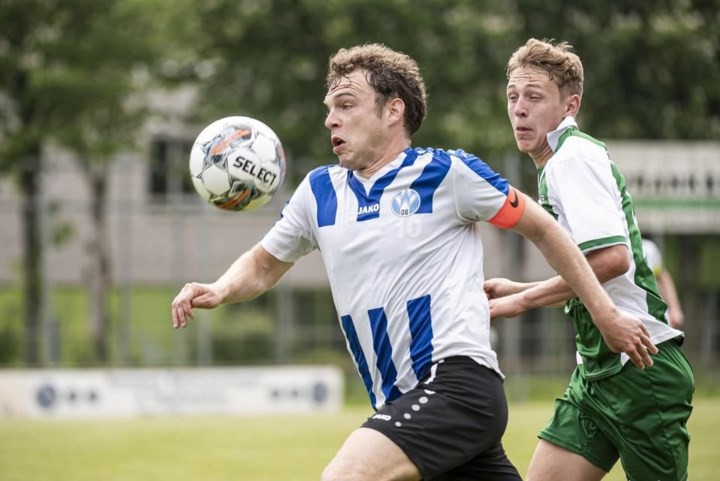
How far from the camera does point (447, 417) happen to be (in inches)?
165

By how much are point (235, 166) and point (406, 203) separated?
108 centimetres

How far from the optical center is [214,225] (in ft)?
100

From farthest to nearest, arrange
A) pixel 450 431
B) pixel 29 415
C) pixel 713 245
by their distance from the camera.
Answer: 1. pixel 713 245
2. pixel 29 415
3. pixel 450 431

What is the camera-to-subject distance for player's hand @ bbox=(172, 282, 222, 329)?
440 centimetres

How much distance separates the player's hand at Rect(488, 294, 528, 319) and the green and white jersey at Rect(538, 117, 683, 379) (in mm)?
290

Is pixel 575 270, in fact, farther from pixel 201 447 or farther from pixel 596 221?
pixel 201 447

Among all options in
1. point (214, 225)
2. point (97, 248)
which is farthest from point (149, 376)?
point (214, 225)

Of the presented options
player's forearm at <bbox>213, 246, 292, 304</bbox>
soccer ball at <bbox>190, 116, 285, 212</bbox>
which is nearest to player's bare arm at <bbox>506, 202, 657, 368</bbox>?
player's forearm at <bbox>213, 246, 292, 304</bbox>

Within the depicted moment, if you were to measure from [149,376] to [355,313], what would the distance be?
1413cm

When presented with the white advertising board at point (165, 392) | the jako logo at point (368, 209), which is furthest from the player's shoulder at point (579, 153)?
the white advertising board at point (165, 392)

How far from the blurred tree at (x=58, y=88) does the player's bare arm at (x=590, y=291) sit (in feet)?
63.4

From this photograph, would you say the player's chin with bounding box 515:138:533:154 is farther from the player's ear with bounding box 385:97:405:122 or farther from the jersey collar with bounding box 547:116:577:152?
the player's ear with bounding box 385:97:405:122

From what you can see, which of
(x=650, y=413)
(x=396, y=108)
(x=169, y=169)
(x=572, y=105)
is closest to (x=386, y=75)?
(x=396, y=108)

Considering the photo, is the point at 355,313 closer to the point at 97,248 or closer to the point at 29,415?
the point at 29,415
